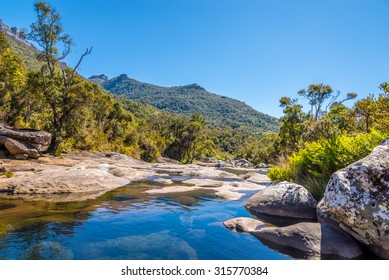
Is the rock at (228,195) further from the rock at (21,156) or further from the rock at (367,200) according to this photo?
the rock at (21,156)

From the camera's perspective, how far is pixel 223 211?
9.06m

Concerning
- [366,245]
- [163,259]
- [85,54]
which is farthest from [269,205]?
[85,54]

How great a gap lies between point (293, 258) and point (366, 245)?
1.75 metres

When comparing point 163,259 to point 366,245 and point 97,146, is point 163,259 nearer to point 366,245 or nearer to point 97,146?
point 366,245

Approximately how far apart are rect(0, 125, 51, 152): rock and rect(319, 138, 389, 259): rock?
24197mm

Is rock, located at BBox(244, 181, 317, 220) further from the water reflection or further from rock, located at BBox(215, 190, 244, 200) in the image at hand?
the water reflection

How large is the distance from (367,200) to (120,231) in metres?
5.92

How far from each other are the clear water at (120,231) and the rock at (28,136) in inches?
576

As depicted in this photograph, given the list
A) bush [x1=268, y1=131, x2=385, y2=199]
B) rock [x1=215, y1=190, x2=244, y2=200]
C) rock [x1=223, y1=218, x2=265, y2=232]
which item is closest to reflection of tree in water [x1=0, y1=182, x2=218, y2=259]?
rock [x1=215, y1=190, x2=244, y2=200]

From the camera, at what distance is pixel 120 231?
251 inches

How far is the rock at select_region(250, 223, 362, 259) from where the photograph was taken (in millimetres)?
5352

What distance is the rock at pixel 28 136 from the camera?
821 inches

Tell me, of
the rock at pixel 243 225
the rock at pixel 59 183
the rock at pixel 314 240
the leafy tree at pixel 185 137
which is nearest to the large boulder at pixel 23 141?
the rock at pixel 59 183

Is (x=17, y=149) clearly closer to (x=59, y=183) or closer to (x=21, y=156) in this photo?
(x=21, y=156)
